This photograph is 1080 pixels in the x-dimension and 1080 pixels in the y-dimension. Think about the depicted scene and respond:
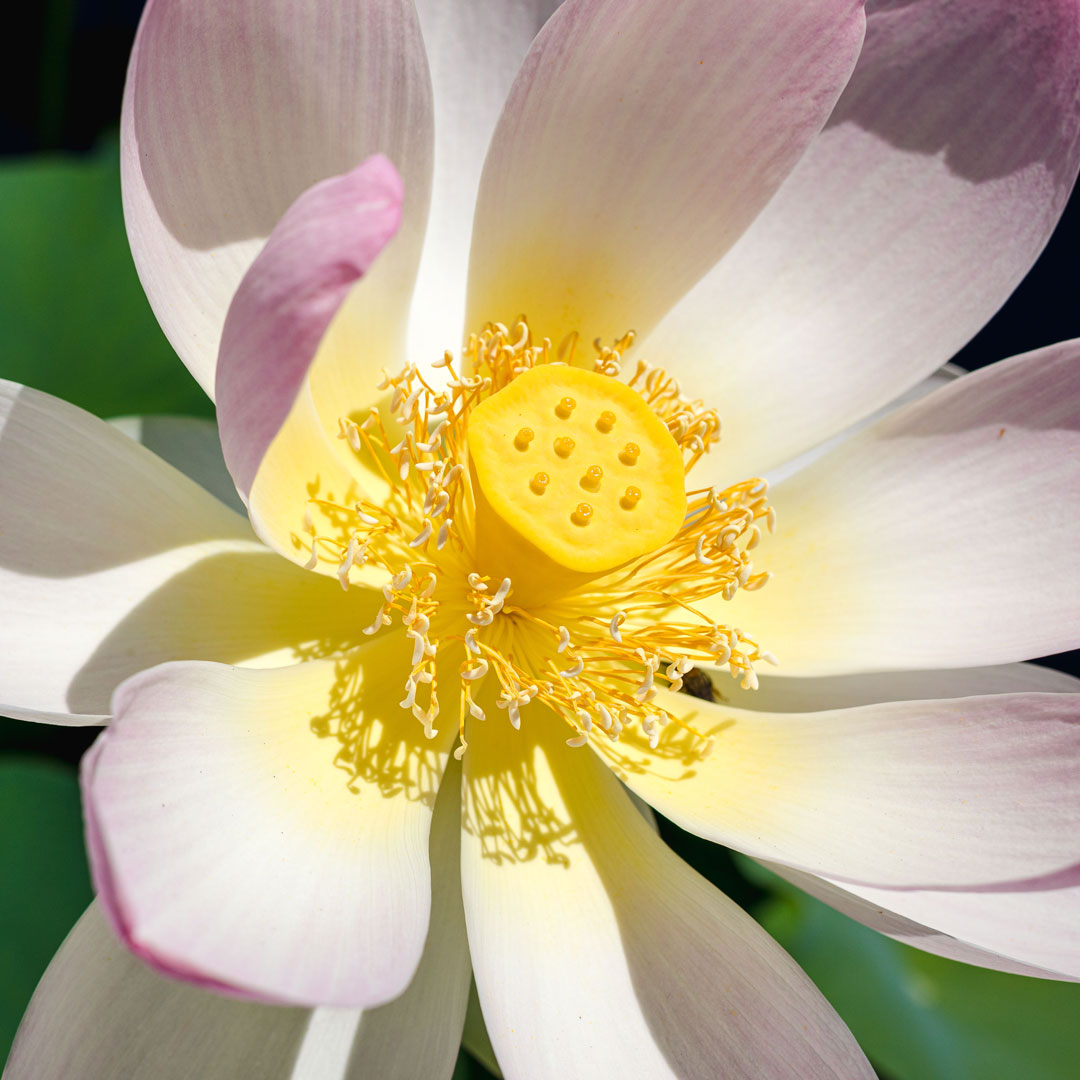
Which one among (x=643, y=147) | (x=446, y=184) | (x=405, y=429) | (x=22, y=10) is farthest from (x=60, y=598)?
(x=22, y=10)

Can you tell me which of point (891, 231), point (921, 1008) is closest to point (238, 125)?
point (891, 231)

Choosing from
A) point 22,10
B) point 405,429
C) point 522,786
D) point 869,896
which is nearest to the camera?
point 869,896

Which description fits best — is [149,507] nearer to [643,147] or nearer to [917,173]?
[643,147]

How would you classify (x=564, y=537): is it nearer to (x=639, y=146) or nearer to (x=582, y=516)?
(x=582, y=516)

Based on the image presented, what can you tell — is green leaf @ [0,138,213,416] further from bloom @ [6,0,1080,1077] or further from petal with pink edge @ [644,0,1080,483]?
petal with pink edge @ [644,0,1080,483]

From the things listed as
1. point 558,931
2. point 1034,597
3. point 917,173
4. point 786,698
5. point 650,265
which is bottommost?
point 558,931

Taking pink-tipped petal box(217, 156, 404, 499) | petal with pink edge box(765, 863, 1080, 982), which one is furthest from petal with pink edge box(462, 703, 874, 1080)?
pink-tipped petal box(217, 156, 404, 499)

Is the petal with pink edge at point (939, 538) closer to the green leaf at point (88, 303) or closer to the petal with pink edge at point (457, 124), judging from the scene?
the petal with pink edge at point (457, 124)

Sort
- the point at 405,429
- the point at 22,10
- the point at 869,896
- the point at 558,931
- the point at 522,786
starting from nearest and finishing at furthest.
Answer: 1. the point at 869,896
2. the point at 558,931
3. the point at 522,786
4. the point at 405,429
5. the point at 22,10
